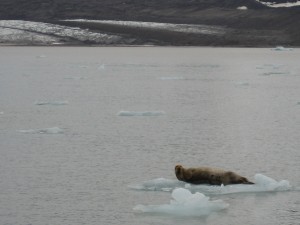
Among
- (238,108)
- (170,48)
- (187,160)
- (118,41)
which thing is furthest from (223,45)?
(187,160)

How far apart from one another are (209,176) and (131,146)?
11.2 ft

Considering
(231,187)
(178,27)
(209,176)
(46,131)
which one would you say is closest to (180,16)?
(178,27)

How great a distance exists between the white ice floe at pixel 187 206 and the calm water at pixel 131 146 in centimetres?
9

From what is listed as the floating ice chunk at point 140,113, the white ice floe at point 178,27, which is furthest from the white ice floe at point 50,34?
the floating ice chunk at point 140,113

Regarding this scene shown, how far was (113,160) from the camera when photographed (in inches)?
444

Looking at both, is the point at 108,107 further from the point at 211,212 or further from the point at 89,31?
the point at 89,31

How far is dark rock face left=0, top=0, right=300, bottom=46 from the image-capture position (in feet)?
219

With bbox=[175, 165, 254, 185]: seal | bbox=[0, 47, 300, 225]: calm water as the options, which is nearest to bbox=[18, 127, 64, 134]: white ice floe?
bbox=[0, 47, 300, 225]: calm water

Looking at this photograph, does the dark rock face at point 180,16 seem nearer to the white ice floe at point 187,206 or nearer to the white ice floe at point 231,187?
the white ice floe at point 231,187

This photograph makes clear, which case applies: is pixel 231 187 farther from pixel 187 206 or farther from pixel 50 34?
pixel 50 34

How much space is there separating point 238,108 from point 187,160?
8233 millimetres

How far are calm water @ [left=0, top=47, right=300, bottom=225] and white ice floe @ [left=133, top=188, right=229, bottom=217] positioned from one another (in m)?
0.09

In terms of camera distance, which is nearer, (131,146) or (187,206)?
(187,206)

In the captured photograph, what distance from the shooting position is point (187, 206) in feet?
26.3
